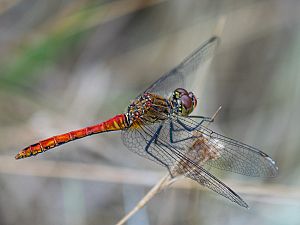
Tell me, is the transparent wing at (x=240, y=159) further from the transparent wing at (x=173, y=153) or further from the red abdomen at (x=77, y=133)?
the red abdomen at (x=77, y=133)

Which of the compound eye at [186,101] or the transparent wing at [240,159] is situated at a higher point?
the compound eye at [186,101]

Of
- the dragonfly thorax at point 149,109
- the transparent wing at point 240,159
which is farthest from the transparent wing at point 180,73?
the transparent wing at point 240,159

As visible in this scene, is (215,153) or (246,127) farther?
(246,127)

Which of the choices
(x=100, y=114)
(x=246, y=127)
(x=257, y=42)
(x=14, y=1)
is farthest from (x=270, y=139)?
(x=14, y=1)

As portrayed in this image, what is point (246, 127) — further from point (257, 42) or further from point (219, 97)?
point (257, 42)

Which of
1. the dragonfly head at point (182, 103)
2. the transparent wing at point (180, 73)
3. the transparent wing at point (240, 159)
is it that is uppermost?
the transparent wing at point (180, 73)

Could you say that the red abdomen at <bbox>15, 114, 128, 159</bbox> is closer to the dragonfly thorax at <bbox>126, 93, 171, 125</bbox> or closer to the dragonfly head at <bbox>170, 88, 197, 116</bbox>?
the dragonfly thorax at <bbox>126, 93, 171, 125</bbox>

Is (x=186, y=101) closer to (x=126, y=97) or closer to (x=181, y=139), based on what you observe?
(x=181, y=139)
